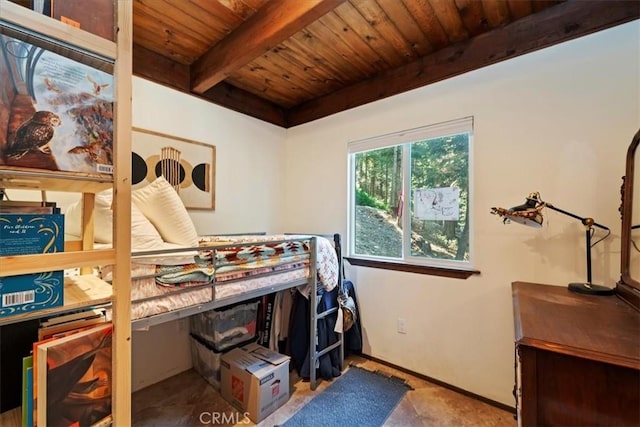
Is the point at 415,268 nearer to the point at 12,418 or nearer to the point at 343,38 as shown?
the point at 343,38

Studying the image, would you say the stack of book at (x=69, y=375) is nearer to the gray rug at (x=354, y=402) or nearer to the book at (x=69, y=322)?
the book at (x=69, y=322)

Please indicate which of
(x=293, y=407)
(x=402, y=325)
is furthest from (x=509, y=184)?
(x=293, y=407)

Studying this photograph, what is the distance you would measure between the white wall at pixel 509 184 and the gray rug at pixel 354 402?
266 mm

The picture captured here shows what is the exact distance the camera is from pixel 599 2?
1.55 m

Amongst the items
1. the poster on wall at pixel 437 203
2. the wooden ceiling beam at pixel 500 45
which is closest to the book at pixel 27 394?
the poster on wall at pixel 437 203

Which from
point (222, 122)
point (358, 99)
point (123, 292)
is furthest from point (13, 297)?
point (358, 99)

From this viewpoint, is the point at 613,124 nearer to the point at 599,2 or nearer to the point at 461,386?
the point at 599,2

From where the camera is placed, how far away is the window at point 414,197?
6.74 ft

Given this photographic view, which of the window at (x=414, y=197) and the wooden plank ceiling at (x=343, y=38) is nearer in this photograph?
the wooden plank ceiling at (x=343, y=38)

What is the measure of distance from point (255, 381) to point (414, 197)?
1761mm

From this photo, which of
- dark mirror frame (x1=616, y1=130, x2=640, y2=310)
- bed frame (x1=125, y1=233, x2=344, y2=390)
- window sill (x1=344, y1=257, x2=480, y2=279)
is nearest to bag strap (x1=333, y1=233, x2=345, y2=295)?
bed frame (x1=125, y1=233, x2=344, y2=390)

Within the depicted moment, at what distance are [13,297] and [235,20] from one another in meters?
1.82

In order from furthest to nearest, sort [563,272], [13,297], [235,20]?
[235,20]
[563,272]
[13,297]

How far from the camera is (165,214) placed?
64.5 inches
